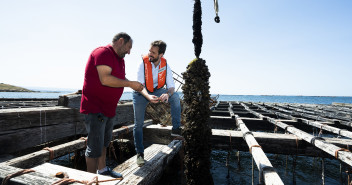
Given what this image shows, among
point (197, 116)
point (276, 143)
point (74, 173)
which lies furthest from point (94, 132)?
point (276, 143)

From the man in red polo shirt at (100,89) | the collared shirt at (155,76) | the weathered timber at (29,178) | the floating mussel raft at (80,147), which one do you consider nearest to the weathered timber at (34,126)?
the floating mussel raft at (80,147)

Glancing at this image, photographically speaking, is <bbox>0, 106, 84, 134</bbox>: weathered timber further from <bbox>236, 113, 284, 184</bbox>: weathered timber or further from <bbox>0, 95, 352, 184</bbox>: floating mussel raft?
<bbox>236, 113, 284, 184</bbox>: weathered timber

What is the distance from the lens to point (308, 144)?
390 centimetres

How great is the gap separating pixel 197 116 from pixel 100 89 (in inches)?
58.0

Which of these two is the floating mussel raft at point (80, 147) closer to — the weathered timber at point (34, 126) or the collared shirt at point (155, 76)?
the weathered timber at point (34, 126)

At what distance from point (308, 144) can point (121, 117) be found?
5704 mm

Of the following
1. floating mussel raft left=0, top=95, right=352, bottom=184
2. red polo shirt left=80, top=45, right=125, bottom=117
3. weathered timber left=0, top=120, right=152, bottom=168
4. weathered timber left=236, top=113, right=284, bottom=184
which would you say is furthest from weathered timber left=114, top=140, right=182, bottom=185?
weathered timber left=236, top=113, right=284, bottom=184

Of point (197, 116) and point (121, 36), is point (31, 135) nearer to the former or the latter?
point (121, 36)

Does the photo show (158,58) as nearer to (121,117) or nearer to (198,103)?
(198,103)

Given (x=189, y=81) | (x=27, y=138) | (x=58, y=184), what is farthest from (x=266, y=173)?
(x=27, y=138)

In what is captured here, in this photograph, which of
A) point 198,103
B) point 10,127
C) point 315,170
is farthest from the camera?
point 315,170

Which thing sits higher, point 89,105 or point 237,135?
point 89,105

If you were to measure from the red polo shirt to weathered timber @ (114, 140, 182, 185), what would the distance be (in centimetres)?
90

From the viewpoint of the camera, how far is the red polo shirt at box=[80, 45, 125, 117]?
2199 mm
